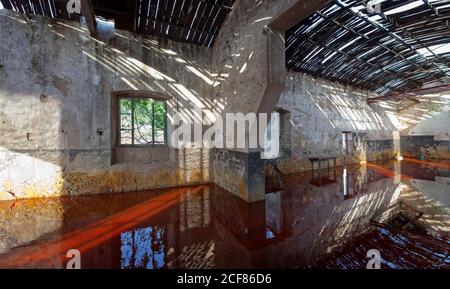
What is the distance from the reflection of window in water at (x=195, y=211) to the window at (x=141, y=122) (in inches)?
73.5

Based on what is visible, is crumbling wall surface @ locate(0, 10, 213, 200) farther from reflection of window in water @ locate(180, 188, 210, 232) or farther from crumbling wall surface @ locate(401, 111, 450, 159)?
crumbling wall surface @ locate(401, 111, 450, 159)

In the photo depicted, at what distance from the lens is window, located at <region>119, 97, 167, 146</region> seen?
17.0 ft

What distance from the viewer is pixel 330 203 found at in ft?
13.4

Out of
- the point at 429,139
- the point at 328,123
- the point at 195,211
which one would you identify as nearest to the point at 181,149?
the point at 195,211

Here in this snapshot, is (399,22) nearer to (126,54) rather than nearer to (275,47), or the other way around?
(275,47)

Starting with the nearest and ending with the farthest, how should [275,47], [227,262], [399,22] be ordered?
[227,262], [275,47], [399,22]

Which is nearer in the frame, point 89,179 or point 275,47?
point 275,47

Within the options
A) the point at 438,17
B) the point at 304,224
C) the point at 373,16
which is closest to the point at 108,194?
the point at 304,224

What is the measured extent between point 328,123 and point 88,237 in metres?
8.71

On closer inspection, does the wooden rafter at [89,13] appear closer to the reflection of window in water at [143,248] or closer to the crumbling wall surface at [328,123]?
the reflection of window in water at [143,248]

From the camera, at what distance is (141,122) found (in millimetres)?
5391

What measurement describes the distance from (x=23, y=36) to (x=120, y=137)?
106 inches

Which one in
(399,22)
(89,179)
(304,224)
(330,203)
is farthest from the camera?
(399,22)

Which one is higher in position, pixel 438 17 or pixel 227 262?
pixel 438 17
